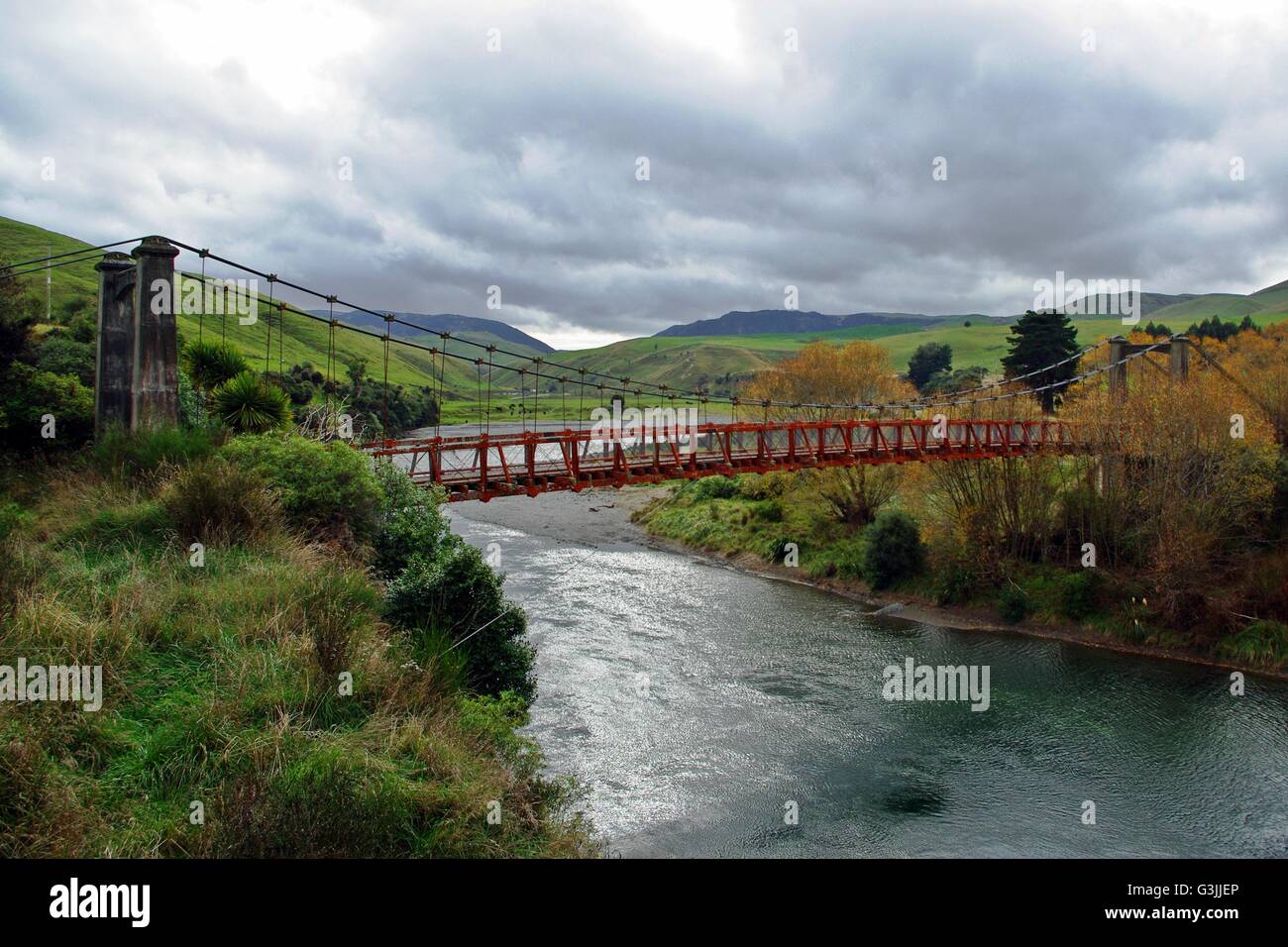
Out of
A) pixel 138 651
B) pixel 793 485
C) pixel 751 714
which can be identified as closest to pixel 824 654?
pixel 751 714

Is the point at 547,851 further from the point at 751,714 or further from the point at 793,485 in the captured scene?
the point at 793,485

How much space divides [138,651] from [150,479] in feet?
18.4

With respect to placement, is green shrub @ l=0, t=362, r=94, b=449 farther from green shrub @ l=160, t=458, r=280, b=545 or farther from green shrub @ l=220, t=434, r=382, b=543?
green shrub @ l=160, t=458, r=280, b=545

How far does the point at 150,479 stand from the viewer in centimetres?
1384

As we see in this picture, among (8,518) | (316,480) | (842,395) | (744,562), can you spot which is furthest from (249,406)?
(842,395)

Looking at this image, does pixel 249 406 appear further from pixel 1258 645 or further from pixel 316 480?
pixel 1258 645

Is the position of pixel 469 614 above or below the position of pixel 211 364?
below

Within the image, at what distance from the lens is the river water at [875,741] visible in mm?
15578

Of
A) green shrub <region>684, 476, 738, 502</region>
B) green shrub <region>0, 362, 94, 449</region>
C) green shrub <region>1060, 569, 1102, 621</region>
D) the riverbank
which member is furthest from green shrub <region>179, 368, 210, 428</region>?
green shrub <region>684, 476, 738, 502</region>

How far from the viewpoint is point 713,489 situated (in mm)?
48500

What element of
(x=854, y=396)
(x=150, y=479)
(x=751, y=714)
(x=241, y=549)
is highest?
(x=854, y=396)

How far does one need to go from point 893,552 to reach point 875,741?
46.9ft
